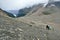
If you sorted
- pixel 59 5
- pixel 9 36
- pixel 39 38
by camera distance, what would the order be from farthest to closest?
1. pixel 59 5
2. pixel 39 38
3. pixel 9 36

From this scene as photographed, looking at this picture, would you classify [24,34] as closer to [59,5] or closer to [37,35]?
[37,35]

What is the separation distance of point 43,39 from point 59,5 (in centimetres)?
6860

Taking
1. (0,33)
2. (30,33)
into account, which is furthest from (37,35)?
(0,33)

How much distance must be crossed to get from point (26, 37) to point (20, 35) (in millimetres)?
509

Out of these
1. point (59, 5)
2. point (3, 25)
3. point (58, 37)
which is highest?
point (59, 5)

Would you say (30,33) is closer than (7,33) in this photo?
No

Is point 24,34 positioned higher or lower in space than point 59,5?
lower

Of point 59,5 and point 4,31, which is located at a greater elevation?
point 59,5

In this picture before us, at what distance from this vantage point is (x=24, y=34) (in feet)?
56.6

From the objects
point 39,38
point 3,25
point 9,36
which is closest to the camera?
point 9,36

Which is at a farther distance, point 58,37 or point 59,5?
point 59,5

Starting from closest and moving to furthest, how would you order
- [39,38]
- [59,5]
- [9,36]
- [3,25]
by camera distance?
[9,36], [39,38], [3,25], [59,5]

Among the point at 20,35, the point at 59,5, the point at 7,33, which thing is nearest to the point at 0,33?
the point at 7,33

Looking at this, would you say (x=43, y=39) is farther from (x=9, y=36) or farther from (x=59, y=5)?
(x=59, y=5)
